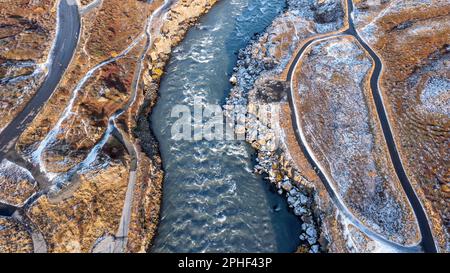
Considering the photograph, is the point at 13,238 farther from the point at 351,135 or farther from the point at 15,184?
the point at 351,135

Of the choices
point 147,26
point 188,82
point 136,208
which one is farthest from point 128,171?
point 147,26

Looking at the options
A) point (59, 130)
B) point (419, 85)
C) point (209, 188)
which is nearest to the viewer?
point (209, 188)

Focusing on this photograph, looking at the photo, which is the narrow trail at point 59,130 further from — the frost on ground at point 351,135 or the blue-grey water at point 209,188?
the frost on ground at point 351,135

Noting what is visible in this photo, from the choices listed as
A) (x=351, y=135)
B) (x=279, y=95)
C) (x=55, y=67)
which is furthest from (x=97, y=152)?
(x=351, y=135)

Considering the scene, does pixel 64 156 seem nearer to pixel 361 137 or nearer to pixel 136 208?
pixel 136 208

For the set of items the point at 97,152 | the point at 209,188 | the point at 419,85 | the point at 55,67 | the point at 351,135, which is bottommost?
the point at 351,135

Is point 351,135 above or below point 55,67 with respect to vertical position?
below

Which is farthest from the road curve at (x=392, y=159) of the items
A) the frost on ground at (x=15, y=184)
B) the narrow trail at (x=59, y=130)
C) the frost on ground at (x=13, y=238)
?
the frost on ground at (x=15, y=184)
